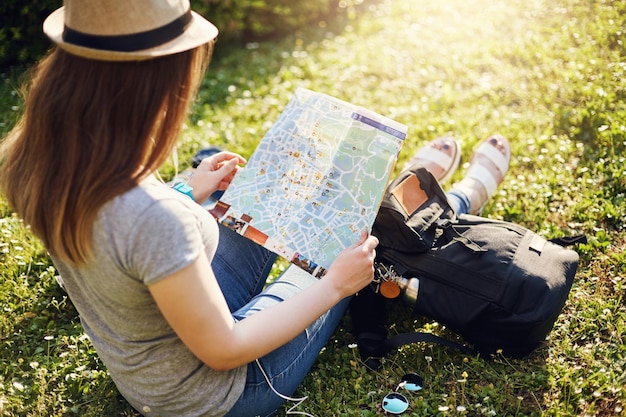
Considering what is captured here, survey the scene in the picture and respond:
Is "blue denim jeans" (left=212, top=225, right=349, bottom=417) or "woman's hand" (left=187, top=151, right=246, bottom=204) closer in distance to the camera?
"blue denim jeans" (left=212, top=225, right=349, bottom=417)

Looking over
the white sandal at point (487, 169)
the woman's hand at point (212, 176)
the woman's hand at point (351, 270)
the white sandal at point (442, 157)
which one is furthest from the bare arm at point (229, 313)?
the white sandal at point (442, 157)

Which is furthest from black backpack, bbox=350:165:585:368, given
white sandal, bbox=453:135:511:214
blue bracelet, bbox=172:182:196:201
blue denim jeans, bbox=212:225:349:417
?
blue bracelet, bbox=172:182:196:201

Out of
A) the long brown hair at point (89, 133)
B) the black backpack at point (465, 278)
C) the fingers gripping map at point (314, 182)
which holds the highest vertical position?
the long brown hair at point (89, 133)

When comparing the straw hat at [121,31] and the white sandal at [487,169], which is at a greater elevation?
the straw hat at [121,31]

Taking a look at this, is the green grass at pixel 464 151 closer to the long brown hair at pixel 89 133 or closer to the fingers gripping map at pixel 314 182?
the fingers gripping map at pixel 314 182

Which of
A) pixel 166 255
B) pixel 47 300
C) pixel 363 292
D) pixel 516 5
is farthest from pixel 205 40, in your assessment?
pixel 516 5

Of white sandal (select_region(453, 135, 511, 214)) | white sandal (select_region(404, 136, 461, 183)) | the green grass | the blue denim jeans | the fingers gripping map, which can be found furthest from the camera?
white sandal (select_region(404, 136, 461, 183))

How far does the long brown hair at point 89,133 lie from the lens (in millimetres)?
1559

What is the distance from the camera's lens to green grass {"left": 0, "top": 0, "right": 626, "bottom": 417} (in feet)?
7.77

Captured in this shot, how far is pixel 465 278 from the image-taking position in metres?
2.39

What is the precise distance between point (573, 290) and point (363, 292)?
2.99 feet

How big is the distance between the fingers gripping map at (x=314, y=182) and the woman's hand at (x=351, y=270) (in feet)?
0.52

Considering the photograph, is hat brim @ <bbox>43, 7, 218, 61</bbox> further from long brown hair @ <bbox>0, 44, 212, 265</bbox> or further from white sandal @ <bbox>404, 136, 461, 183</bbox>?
white sandal @ <bbox>404, 136, 461, 183</bbox>

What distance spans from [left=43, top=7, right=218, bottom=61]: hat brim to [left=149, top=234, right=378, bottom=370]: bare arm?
1.77 feet
